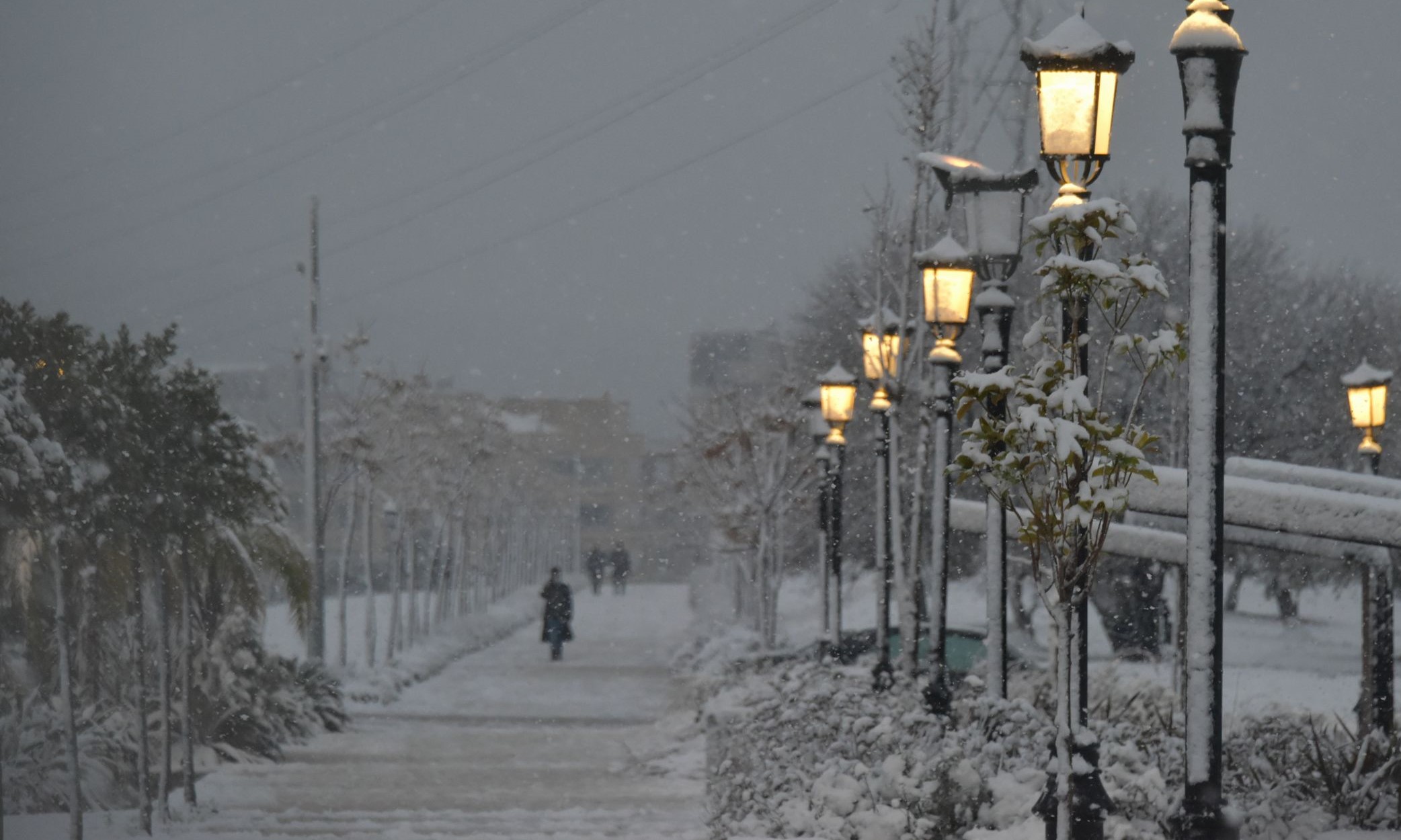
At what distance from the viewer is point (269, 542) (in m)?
15.9

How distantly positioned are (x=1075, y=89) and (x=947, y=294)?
5.04 metres

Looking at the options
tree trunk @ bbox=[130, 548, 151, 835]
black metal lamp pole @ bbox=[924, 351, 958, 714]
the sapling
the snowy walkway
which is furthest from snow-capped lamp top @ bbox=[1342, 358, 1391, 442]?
tree trunk @ bbox=[130, 548, 151, 835]

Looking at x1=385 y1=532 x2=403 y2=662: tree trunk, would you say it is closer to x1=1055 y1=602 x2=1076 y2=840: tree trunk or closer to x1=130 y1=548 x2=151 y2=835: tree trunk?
x1=130 y1=548 x2=151 y2=835: tree trunk

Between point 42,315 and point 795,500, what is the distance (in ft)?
90.0

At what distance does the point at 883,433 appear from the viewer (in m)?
16.0

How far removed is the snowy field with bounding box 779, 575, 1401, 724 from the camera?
84.5 ft

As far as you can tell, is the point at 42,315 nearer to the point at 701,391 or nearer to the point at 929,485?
the point at 929,485

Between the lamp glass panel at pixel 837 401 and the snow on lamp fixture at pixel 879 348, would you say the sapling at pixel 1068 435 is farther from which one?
the lamp glass panel at pixel 837 401

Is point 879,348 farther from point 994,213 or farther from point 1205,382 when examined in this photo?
point 1205,382

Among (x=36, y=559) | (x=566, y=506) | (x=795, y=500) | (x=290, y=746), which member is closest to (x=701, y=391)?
(x=566, y=506)

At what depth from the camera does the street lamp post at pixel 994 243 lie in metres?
9.67

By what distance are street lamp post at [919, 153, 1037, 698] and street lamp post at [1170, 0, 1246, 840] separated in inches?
126

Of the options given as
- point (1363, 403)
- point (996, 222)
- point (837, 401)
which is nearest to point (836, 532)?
point (837, 401)

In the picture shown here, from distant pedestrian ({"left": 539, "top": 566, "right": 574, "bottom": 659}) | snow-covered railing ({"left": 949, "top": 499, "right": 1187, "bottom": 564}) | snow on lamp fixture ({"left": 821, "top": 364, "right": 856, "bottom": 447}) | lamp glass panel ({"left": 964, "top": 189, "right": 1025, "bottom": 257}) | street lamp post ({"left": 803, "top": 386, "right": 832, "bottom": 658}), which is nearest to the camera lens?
lamp glass panel ({"left": 964, "top": 189, "right": 1025, "bottom": 257})
